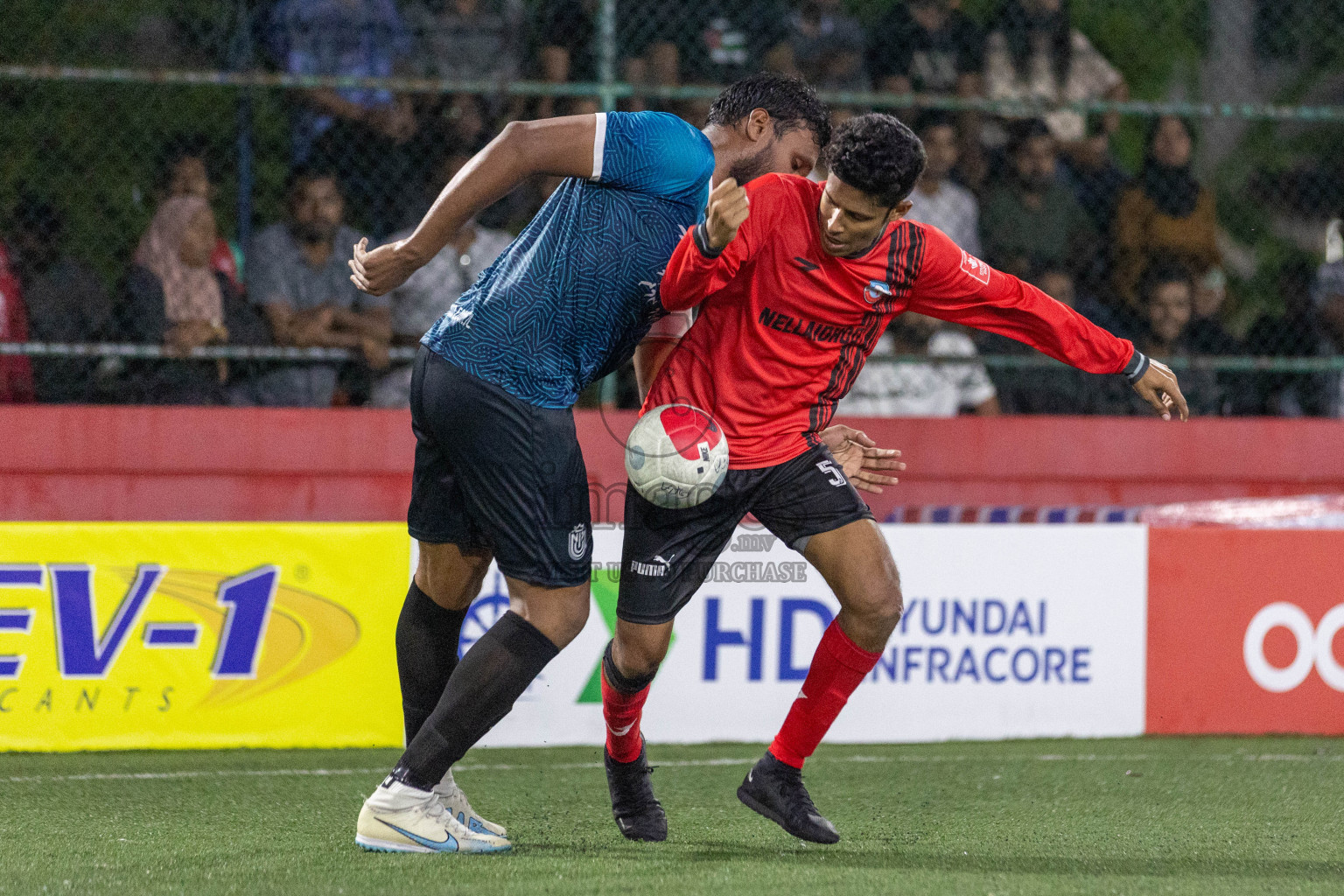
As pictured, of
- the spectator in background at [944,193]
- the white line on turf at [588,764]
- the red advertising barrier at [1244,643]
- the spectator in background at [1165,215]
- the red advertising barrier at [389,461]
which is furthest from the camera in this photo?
the spectator in background at [1165,215]

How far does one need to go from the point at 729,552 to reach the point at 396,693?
4.66 ft

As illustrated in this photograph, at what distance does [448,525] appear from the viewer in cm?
382

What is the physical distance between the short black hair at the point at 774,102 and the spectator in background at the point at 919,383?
147 inches

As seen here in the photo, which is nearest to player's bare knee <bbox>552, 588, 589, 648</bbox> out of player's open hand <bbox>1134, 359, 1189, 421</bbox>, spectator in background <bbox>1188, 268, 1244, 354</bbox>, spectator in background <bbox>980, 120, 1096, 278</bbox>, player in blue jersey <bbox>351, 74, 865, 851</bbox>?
player in blue jersey <bbox>351, 74, 865, 851</bbox>

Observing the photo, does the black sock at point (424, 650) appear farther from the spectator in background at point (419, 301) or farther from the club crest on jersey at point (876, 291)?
the spectator in background at point (419, 301)

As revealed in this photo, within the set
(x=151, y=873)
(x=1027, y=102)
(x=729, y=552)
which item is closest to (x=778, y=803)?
(x=151, y=873)

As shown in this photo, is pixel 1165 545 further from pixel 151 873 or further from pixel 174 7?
pixel 174 7

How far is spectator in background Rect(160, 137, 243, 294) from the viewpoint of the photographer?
7.34 m

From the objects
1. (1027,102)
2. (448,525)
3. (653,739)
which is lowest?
(653,739)

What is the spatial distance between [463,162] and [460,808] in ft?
13.9

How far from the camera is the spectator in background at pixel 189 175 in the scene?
7.34 meters

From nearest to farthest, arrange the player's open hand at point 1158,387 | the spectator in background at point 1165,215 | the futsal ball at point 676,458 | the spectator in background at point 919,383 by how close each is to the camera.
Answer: the futsal ball at point 676,458, the player's open hand at point 1158,387, the spectator in background at point 919,383, the spectator in background at point 1165,215

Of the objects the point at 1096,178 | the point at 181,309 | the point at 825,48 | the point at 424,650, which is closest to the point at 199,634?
the point at 181,309

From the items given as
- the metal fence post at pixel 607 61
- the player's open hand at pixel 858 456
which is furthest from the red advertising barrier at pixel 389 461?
the player's open hand at pixel 858 456
